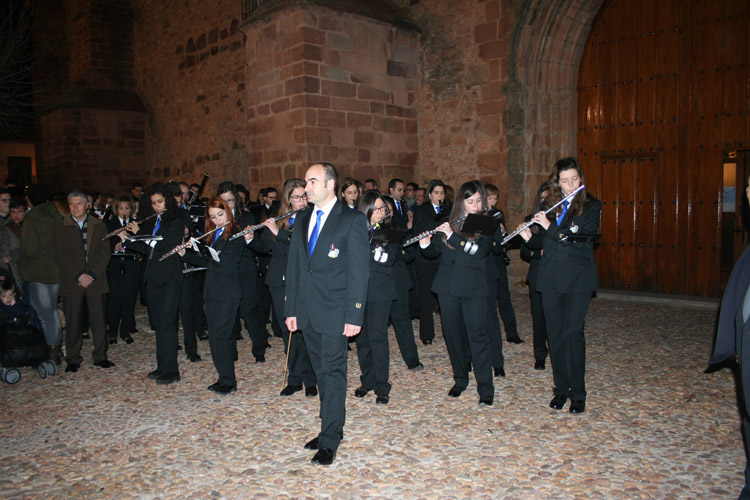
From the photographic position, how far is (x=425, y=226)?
20.2 ft

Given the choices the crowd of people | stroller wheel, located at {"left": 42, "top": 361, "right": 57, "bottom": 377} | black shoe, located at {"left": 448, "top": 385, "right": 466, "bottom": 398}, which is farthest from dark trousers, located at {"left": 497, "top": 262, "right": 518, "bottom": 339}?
stroller wheel, located at {"left": 42, "top": 361, "right": 57, "bottom": 377}

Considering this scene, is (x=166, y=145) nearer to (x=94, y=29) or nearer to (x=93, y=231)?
(x=94, y=29)

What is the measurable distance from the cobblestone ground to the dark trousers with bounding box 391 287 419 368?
0.54 feet

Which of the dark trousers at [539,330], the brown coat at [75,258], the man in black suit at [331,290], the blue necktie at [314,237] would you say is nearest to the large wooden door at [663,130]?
the dark trousers at [539,330]

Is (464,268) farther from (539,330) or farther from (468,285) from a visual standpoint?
(539,330)

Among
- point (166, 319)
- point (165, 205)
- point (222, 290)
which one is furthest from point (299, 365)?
point (165, 205)

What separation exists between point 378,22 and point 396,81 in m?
1.14

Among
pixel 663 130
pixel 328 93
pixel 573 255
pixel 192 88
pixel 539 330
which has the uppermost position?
pixel 192 88

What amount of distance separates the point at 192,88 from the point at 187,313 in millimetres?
10778

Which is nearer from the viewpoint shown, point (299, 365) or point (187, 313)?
point (299, 365)

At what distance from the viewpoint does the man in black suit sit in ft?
11.8

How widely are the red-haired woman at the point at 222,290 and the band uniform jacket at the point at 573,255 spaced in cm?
260

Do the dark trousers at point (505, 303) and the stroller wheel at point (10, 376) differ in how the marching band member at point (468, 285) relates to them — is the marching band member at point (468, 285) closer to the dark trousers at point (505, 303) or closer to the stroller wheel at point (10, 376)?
the dark trousers at point (505, 303)

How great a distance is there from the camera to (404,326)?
217 inches
